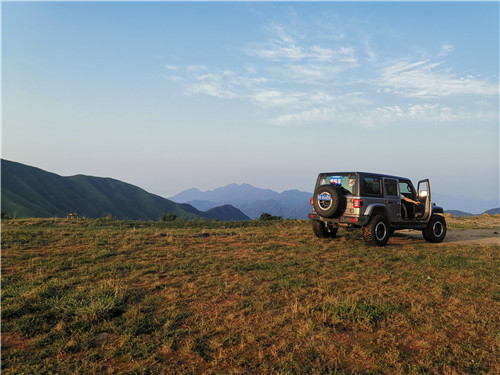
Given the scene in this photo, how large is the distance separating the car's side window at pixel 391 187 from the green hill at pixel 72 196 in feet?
282

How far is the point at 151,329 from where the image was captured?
408 cm

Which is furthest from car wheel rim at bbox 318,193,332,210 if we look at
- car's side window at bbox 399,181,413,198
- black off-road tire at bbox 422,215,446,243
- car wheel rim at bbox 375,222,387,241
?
black off-road tire at bbox 422,215,446,243

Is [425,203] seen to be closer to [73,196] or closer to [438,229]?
[438,229]

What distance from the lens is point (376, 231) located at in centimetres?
1035

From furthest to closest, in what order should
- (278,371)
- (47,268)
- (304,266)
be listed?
(304,266), (47,268), (278,371)

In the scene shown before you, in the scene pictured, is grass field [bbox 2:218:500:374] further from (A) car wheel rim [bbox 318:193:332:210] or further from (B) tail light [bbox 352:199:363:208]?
(A) car wheel rim [bbox 318:193:332:210]

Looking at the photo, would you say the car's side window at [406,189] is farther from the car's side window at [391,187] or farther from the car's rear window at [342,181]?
the car's rear window at [342,181]

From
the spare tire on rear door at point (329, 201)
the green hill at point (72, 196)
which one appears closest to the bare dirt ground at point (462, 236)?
the spare tire on rear door at point (329, 201)

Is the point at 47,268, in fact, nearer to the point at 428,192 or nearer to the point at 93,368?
the point at 93,368

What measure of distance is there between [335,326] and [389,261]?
16.1 feet

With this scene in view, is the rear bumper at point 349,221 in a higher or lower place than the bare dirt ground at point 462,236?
higher

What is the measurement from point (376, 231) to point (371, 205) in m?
1.02

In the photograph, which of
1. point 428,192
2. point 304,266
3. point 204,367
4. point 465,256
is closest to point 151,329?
point 204,367

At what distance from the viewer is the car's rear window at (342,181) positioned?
33.3 ft
